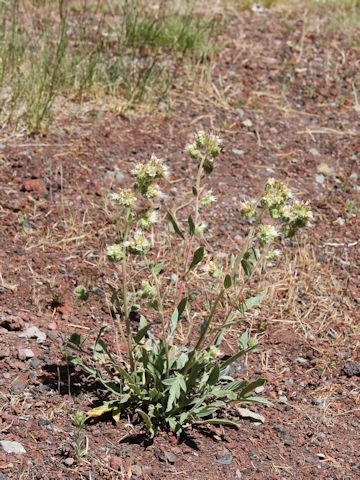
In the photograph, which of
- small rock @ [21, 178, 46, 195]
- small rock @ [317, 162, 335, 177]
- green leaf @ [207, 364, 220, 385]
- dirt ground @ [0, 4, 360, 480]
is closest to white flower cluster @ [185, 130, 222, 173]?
green leaf @ [207, 364, 220, 385]

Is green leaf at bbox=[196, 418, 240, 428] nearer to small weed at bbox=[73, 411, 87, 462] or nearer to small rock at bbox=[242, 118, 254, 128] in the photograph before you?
small weed at bbox=[73, 411, 87, 462]

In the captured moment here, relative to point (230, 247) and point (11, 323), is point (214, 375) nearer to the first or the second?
point (11, 323)

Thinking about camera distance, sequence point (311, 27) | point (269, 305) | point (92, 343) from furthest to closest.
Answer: point (311, 27)
point (269, 305)
point (92, 343)

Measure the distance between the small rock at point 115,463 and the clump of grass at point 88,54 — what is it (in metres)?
2.25

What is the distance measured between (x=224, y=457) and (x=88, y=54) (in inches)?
118

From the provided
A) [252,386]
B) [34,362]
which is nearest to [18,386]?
[34,362]

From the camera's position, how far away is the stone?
321cm

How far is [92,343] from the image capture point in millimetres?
3426

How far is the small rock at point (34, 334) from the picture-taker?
335 cm

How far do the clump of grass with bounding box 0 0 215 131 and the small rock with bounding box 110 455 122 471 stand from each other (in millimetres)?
2251

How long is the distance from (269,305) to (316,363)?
1.35 feet

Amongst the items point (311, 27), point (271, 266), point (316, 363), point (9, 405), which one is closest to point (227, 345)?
point (316, 363)

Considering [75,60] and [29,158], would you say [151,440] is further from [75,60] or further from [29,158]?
[75,60]

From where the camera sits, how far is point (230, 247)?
13.8 ft
